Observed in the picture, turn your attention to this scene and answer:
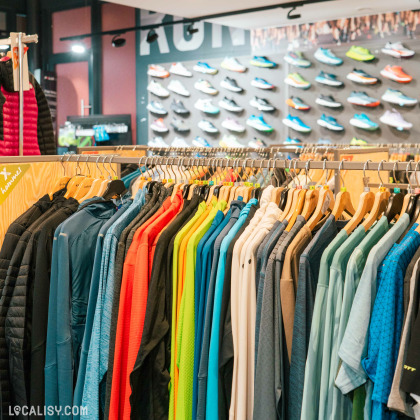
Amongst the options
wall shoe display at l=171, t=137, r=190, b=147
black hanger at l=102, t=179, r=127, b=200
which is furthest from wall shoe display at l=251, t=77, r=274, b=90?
black hanger at l=102, t=179, r=127, b=200

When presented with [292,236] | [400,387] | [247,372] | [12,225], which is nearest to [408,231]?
[292,236]

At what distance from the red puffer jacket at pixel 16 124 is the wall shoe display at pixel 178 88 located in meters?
5.32

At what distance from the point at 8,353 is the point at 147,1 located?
518cm

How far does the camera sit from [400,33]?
675 cm

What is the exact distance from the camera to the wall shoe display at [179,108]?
843 centimetres

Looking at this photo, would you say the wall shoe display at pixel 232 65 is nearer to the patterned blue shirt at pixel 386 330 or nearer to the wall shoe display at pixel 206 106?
the wall shoe display at pixel 206 106

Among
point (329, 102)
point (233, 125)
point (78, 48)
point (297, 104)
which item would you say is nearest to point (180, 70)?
point (233, 125)

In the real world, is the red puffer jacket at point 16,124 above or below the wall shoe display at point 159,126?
below

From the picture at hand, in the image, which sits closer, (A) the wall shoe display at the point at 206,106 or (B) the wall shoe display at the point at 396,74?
(B) the wall shoe display at the point at 396,74

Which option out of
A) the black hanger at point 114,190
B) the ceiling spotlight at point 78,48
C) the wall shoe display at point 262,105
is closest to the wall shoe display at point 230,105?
the wall shoe display at point 262,105

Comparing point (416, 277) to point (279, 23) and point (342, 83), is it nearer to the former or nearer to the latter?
point (342, 83)

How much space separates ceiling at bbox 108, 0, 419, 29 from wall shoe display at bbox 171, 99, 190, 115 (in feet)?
4.47

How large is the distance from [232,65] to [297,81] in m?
1.07

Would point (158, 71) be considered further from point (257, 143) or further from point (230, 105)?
point (257, 143)
